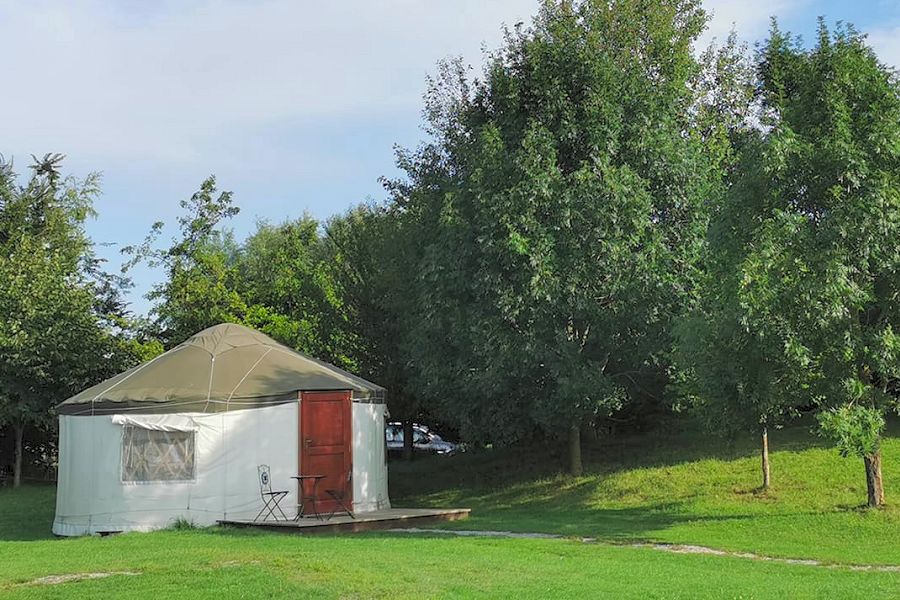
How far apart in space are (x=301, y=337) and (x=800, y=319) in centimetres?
1449

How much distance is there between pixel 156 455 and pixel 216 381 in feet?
4.83

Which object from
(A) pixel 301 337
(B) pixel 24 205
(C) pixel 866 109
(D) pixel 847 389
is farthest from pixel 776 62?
(B) pixel 24 205

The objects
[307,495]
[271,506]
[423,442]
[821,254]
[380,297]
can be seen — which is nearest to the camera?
[821,254]

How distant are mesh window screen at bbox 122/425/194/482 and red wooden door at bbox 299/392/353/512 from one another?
1.78 metres

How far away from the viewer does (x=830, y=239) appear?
12.2m

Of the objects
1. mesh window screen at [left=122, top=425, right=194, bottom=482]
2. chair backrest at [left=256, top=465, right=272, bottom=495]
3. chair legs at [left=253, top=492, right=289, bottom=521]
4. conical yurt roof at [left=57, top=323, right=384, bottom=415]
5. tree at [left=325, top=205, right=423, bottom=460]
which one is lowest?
chair legs at [left=253, top=492, right=289, bottom=521]

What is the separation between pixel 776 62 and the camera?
13.5 meters

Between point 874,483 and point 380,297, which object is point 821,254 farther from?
point 380,297

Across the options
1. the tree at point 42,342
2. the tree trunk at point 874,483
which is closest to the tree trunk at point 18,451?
the tree at point 42,342

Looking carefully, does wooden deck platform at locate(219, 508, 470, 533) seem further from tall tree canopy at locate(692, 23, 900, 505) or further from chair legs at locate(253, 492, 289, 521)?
tall tree canopy at locate(692, 23, 900, 505)

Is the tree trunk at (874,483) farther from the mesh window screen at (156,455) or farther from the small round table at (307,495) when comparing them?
the mesh window screen at (156,455)

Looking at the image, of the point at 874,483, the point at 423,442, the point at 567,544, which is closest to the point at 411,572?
the point at 567,544

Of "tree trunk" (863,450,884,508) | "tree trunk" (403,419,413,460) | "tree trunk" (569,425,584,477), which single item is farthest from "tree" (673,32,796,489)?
"tree trunk" (403,419,413,460)

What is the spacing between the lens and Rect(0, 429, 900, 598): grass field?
26.5 ft
